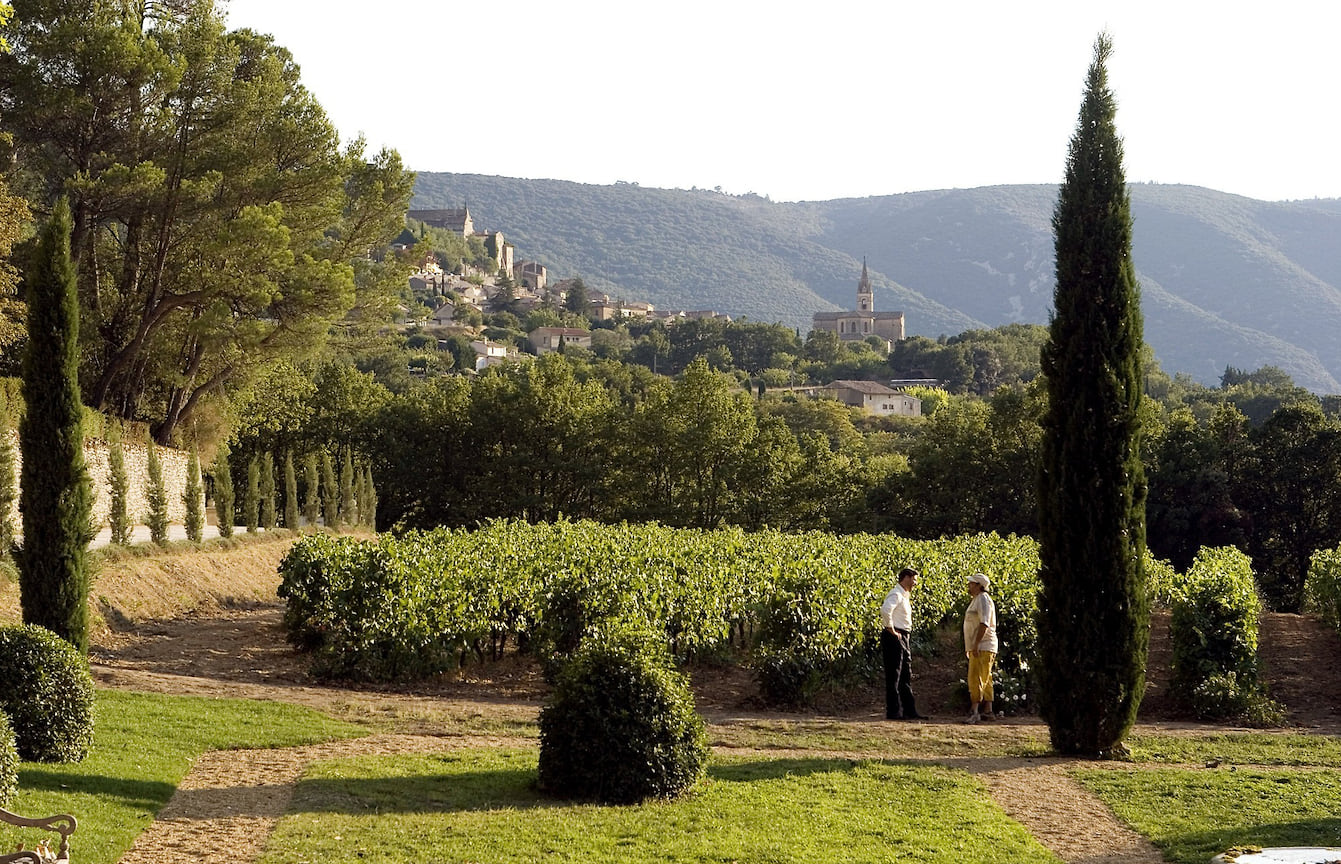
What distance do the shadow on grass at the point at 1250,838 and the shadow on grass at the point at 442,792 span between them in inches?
108

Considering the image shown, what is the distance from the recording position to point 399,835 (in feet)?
24.3

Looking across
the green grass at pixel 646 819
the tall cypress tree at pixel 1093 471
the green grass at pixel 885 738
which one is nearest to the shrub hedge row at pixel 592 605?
the green grass at pixel 885 738

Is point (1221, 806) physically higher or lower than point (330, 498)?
lower

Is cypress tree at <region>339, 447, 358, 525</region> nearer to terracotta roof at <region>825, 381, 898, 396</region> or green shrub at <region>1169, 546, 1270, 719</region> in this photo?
green shrub at <region>1169, 546, 1270, 719</region>

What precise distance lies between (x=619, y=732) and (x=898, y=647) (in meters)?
5.00

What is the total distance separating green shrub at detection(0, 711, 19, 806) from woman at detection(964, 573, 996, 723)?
8517 mm

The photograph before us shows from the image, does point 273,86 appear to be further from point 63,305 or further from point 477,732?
point 477,732

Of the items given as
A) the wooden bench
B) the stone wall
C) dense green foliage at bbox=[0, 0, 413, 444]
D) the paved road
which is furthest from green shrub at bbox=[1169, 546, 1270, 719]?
dense green foliage at bbox=[0, 0, 413, 444]

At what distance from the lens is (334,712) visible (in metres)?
11.8

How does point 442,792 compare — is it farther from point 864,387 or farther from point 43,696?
point 864,387

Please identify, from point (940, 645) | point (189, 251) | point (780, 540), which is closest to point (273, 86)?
point (189, 251)

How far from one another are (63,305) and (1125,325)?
9.70m

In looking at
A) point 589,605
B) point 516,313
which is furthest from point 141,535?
point 516,313

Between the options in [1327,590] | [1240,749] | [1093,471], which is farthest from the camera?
[1327,590]
